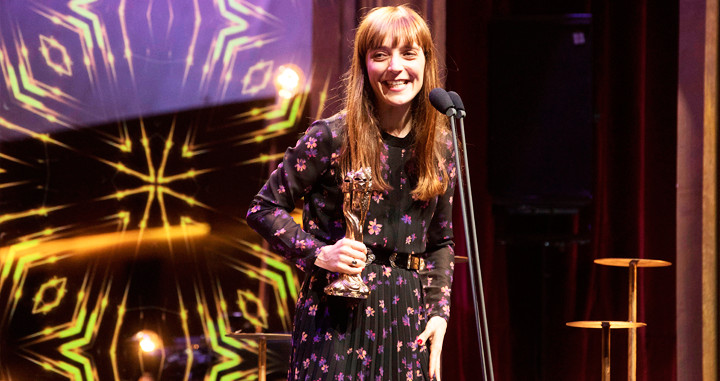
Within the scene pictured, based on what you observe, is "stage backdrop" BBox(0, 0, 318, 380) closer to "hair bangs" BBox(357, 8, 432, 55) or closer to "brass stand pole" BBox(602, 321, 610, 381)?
"brass stand pole" BBox(602, 321, 610, 381)

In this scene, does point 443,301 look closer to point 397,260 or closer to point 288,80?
point 397,260

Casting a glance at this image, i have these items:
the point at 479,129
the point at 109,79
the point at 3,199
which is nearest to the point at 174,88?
the point at 109,79

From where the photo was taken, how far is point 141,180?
155 inches

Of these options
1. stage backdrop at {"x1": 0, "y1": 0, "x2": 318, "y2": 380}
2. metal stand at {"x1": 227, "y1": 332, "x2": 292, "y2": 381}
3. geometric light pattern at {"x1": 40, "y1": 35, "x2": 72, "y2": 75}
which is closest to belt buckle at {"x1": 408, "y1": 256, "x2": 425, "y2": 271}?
metal stand at {"x1": 227, "y1": 332, "x2": 292, "y2": 381}

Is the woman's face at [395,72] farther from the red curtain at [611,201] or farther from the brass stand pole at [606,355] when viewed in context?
the red curtain at [611,201]

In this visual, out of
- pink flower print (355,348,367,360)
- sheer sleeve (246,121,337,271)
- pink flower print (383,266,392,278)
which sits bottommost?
pink flower print (355,348,367,360)

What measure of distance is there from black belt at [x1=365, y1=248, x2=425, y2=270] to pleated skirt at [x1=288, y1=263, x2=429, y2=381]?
12mm

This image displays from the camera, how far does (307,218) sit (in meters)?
1.87

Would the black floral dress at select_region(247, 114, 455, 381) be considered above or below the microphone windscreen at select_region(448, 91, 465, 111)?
below

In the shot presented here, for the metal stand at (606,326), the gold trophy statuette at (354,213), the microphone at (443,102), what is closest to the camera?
the microphone at (443,102)

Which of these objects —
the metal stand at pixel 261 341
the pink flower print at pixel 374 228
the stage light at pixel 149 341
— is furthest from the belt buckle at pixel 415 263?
the stage light at pixel 149 341

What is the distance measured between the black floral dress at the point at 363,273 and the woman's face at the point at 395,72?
0.32 ft

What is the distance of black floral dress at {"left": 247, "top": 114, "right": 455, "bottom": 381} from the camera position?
1.74 m

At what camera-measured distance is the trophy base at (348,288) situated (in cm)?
168
